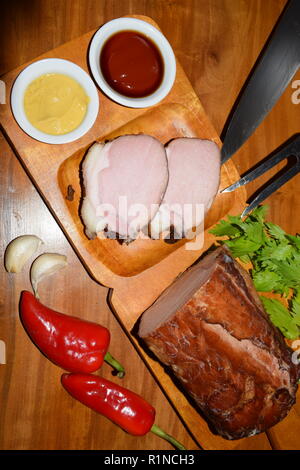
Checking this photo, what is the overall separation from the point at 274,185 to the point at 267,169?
10 centimetres

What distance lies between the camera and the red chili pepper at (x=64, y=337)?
2.26 metres

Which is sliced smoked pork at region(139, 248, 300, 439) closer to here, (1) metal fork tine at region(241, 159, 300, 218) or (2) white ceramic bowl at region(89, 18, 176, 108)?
(1) metal fork tine at region(241, 159, 300, 218)

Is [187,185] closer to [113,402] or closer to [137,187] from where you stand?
[137,187]

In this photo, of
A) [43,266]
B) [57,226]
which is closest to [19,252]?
[43,266]

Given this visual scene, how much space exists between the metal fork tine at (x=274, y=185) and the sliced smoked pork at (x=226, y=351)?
0.42m

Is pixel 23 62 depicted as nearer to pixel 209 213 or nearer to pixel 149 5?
pixel 149 5

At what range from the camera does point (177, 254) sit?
2369 mm

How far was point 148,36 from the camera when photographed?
2246 millimetres

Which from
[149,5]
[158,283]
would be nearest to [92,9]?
[149,5]

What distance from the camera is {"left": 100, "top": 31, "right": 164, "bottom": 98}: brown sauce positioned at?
85.7 inches

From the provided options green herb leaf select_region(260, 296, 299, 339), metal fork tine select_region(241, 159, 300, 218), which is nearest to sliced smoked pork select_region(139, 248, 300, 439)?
green herb leaf select_region(260, 296, 299, 339)

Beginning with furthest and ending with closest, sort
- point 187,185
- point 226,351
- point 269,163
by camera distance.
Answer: point 269,163 → point 187,185 → point 226,351

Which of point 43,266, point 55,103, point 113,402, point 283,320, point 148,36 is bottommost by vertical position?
point 113,402
